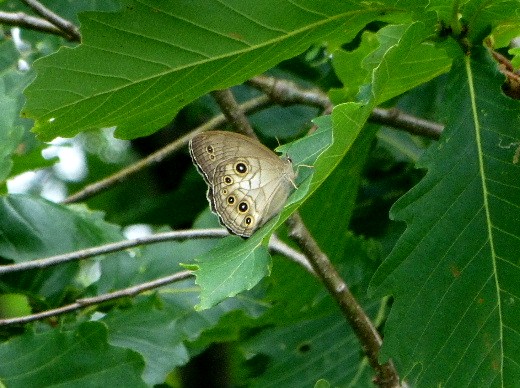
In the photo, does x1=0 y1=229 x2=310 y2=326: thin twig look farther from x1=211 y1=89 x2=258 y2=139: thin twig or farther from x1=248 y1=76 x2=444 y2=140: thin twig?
x1=248 y1=76 x2=444 y2=140: thin twig

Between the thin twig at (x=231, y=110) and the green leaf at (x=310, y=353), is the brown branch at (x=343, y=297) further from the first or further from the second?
the green leaf at (x=310, y=353)

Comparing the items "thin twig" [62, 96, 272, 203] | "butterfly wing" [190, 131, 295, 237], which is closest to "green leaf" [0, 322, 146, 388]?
"butterfly wing" [190, 131, 295, 237]

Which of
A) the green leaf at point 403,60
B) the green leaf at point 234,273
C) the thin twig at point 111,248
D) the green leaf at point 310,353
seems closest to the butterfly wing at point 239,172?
the thin twig at point 111,248

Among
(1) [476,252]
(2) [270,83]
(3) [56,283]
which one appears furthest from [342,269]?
(1) [476,252]

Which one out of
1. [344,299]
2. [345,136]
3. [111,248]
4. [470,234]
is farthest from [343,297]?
[345,136]

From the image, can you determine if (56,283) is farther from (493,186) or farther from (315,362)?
(493,186)
